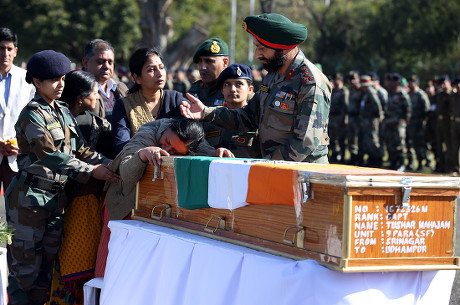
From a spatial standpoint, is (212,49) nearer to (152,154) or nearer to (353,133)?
(152,154)

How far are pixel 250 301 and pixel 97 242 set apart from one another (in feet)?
5.77

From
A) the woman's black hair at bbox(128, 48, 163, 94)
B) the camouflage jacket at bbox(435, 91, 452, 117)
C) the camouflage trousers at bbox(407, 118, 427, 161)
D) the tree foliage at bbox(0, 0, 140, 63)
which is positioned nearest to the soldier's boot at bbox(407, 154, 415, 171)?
the camouflage trousers at bbox(407, 118, 427, 161)

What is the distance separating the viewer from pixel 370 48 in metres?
A: 35.2

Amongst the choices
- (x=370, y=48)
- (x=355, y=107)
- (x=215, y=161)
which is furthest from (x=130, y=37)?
(x=215, y=161)

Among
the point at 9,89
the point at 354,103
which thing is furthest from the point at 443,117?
the point at 9,89

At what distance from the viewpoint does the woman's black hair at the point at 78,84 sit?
4.69 metres

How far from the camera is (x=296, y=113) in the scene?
4105 millimetres

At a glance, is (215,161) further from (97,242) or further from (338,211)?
(97,242)

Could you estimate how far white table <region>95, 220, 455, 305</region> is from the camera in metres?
2.96

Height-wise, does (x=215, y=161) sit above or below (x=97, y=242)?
above

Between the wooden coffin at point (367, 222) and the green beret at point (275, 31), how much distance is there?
1.17 meters

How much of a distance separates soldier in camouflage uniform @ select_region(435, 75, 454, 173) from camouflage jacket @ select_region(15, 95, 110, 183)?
37.1 feet

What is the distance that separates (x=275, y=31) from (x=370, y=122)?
11379mm

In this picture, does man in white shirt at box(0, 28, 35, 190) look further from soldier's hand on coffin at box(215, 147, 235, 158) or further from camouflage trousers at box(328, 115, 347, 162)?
camouflage trousers at box(328, 115, 347, 162)
